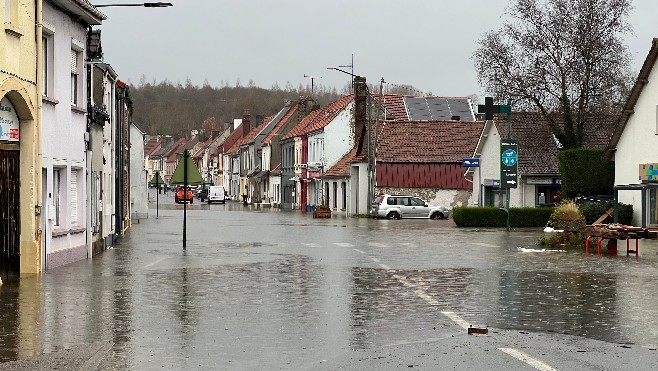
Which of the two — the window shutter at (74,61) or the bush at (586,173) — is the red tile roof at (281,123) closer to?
the bush at (586,173)

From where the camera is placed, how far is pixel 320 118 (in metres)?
86.4

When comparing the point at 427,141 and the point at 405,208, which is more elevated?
the point at 427,141

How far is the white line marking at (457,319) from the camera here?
41.6 feet

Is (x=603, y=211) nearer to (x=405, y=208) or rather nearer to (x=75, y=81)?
(x=405, y=208)

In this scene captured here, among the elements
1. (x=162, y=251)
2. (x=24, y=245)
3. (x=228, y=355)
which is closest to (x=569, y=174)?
(x=162, y=251)

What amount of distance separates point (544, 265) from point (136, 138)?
110ft

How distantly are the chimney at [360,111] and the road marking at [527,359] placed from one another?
60.7 metres

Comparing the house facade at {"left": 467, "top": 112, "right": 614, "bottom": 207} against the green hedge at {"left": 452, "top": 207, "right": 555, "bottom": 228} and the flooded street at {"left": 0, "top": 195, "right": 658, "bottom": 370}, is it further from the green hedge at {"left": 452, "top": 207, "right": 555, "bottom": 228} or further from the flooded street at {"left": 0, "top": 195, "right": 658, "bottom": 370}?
the flooded street at {"left": 0, "top": 195, "right": 658, "bottom": 370}

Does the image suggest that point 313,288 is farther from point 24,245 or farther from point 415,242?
point 415,242

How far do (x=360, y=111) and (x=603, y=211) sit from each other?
3334 cm

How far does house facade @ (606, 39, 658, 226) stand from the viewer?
132 feet

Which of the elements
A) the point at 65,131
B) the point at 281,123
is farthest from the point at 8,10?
the point at 281,123

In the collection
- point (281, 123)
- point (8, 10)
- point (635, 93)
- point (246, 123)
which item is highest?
point (246, 123)

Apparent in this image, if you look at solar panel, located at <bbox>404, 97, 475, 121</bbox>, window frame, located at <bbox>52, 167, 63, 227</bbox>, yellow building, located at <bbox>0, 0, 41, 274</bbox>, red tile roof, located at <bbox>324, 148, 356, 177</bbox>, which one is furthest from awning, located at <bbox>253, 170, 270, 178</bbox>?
yellow building, located at <bbox>0, 0, 41, 274</bbox>
